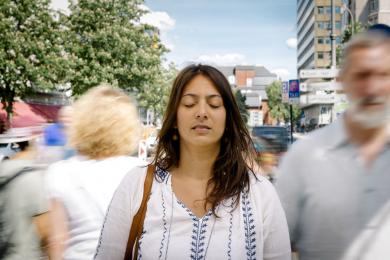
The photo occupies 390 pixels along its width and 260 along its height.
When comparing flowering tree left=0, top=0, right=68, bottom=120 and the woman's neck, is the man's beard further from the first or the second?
flowering tree left=0, top=0, right=68, bottom=120

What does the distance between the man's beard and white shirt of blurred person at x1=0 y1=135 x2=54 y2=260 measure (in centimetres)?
179

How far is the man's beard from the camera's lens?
1956 mm

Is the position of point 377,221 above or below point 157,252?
above

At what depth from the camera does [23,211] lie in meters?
2.80

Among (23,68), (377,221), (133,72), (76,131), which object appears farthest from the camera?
(133,72)

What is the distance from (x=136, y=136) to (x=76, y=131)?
0.37m

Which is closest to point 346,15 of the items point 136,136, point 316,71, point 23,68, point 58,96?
point 58,96

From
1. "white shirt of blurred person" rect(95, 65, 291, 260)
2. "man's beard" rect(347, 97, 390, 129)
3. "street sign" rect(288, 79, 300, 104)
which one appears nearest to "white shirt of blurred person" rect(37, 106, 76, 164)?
"white shirt of blurred person" rect(95, 65, 291, 260)

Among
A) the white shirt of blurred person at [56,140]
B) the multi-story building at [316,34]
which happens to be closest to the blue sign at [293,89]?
the white shirt of blurred person at [56,140]

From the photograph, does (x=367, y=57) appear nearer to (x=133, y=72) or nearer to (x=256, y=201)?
(x=256, y=201)

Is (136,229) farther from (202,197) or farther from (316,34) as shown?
(316,34)

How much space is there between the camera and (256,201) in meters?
2.15

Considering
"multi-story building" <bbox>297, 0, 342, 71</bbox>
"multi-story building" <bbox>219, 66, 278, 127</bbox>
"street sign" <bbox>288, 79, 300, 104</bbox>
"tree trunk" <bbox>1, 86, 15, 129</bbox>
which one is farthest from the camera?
"multi-story building" <bbox>219, 66, 278, 127</bbox>

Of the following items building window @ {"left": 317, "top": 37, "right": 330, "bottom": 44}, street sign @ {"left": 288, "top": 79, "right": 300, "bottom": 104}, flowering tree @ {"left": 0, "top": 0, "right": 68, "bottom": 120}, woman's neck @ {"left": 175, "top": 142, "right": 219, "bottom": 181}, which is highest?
building window @ {"left": 317, "top": 37, "right": 330, "bottom": 44}
